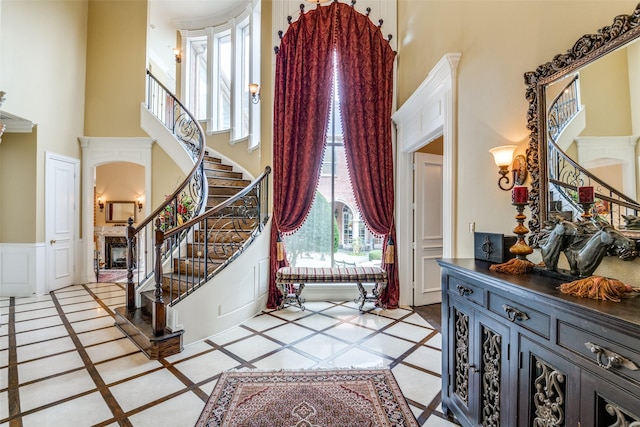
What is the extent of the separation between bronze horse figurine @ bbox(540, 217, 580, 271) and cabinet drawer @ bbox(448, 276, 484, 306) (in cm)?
40

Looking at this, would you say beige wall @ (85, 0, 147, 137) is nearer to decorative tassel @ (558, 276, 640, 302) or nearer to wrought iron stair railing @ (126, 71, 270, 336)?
wrought iron stair railing @ (126, 71, 270, 336)

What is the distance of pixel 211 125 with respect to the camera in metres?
7.28

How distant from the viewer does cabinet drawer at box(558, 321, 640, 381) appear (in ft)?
3.24

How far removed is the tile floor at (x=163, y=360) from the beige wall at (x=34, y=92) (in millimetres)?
1549

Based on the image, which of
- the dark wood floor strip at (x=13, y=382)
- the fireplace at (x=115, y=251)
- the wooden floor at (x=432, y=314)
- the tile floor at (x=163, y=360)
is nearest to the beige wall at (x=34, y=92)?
the tile floor at (x=163, y=360)

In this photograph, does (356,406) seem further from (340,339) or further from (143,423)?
(143,423)

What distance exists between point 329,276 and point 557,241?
2873mm

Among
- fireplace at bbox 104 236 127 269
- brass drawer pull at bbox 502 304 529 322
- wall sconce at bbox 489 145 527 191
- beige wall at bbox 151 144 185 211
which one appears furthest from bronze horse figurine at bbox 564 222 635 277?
fireplace at bbox 104 236 127 269

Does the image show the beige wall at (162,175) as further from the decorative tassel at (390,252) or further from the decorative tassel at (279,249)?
the decorative tassel at (390,252)

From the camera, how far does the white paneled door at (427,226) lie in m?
4.47

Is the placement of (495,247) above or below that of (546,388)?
above

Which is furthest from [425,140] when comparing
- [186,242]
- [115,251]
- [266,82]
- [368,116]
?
[115,251]

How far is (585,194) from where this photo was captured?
1.56 meters

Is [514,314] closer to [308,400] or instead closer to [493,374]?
[493,374]
